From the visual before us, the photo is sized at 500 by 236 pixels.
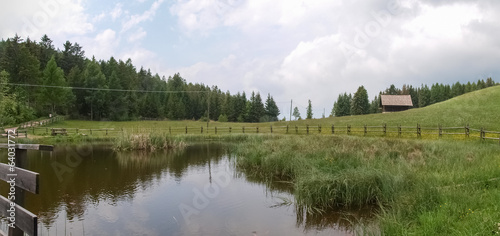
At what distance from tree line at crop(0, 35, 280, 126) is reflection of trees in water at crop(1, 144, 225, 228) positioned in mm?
26154

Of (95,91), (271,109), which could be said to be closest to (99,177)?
(95,91)

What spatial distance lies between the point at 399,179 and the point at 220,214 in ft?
18.1

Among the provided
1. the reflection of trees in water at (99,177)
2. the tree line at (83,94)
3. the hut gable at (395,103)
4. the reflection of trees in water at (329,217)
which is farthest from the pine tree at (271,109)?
the reflection of trees in water at (329,217)

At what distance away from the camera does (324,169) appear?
11398 mm

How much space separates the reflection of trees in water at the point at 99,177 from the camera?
1027 cm

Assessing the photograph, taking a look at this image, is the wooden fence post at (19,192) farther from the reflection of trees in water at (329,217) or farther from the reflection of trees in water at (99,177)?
the reflection of trees in water at (329,217)

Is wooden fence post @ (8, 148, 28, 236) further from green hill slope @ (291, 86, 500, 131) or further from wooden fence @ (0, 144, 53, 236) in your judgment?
green hill slope @ (291, 86, 500, 131)

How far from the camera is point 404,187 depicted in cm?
937

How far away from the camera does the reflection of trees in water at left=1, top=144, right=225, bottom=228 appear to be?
33.7 ft

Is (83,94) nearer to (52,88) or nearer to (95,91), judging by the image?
(95,91)

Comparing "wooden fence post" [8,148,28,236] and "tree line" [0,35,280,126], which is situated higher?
"tree line" [0,35,280,126]

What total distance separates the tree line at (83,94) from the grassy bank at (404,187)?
3650 centimetres

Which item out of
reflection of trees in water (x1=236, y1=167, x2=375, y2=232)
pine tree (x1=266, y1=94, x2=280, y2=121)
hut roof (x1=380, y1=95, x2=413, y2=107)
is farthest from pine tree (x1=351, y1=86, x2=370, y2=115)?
reflection of trees in water (x1=236, y1=167, x2=375, y2=232)

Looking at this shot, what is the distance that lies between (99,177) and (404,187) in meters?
12.9
